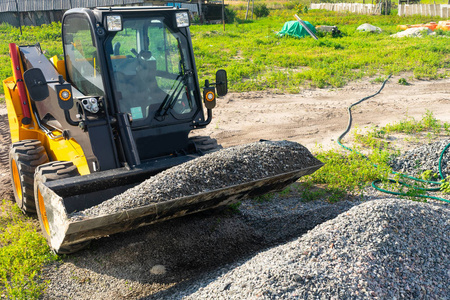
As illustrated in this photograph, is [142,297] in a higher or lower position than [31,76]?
lower

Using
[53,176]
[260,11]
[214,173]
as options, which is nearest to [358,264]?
[214,173]

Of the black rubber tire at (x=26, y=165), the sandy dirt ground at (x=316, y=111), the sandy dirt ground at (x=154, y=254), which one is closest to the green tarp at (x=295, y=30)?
the sandy dirt ground at (x=316, y=111)

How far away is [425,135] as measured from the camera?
912 cm

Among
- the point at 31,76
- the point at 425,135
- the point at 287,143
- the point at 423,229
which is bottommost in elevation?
the point at 425,135

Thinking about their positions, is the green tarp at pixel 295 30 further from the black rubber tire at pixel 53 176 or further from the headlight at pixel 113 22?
the black rubber tire at pixel 53 176

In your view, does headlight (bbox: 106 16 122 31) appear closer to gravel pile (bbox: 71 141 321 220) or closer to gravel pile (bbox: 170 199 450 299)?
gravel pile (bbox: 71 141 321 220)

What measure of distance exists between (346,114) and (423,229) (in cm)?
692

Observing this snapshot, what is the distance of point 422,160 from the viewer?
7176 mm

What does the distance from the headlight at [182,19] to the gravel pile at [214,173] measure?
166 cm

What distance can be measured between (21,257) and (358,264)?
11.8ft

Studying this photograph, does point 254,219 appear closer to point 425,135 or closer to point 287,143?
point 287,143

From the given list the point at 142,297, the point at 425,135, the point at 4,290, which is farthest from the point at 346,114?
the point at 4,290

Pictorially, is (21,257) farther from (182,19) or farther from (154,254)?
(182,19)

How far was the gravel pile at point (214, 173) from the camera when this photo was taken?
427 cm
